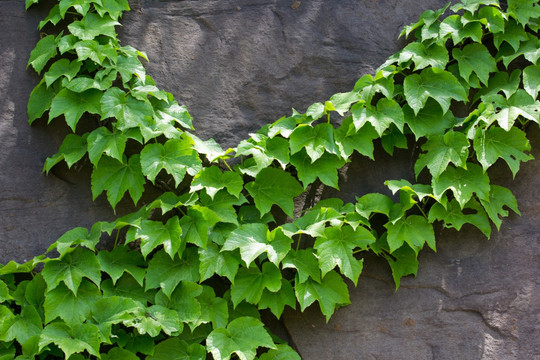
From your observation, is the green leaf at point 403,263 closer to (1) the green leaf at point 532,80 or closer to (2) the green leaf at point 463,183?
(2) the green leaf at point 463,183

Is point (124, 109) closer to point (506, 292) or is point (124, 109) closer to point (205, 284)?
point (205, 284)

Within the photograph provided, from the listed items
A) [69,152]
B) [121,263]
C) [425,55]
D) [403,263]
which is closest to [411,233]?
[403,263]

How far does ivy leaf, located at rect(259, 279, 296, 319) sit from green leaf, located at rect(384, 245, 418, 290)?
43 cm

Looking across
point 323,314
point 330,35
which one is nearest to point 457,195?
point 323,314

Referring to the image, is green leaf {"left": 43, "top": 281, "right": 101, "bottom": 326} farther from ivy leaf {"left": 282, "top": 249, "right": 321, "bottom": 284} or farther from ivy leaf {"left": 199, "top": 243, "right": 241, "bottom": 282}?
ivy leaf {"left": 282, "top": 249, "right": 321, "bottom": 284}

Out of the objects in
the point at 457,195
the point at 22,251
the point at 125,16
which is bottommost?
the point at 22,251

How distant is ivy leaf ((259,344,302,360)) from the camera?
2346mm

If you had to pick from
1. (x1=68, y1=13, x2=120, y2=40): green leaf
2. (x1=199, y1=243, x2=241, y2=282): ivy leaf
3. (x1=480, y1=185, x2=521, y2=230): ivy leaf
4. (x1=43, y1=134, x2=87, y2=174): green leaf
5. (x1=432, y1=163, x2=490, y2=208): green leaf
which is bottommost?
(x1=199, y1=243, x2=241, y2=282): ivy leaf

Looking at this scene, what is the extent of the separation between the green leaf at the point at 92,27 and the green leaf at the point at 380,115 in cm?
110

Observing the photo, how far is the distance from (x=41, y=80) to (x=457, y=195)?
181cm

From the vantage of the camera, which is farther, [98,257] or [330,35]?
[330,35]

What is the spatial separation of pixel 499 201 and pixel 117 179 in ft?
5.18

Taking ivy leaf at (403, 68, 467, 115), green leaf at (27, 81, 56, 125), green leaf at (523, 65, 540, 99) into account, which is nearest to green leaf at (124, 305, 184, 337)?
green leaf at (27, 81, 56, 125)

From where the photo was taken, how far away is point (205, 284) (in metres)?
2.45
